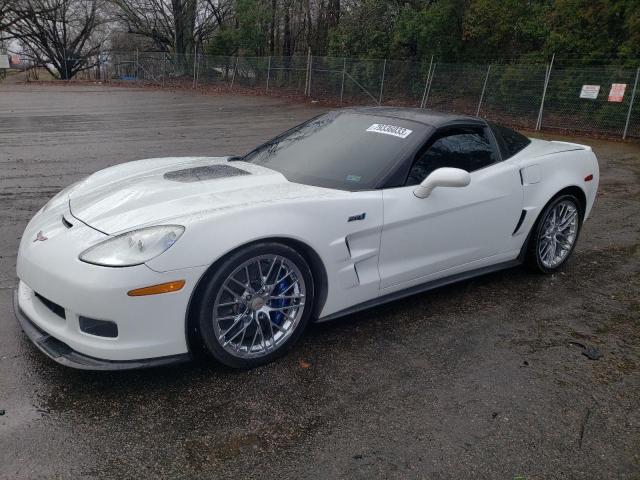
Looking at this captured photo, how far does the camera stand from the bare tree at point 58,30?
41.6 m

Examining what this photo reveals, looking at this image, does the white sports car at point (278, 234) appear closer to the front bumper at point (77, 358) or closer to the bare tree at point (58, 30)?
Result: the front bumper at point (77, 358)

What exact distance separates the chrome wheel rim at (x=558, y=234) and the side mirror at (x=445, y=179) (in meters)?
1.39

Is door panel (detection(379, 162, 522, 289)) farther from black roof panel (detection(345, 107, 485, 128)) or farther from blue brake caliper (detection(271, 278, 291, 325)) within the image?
blue brake caliper (detection(271, 278, 291, 325))

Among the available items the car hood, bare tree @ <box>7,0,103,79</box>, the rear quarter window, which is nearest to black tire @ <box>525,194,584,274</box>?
the rear quarter window

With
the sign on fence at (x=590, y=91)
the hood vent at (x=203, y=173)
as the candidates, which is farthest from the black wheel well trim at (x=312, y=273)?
the sign on fence at (x=590, y=91)

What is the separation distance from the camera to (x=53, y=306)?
108 inches

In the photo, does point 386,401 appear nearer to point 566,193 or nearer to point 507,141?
point 507,141

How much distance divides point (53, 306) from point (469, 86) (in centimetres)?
1770

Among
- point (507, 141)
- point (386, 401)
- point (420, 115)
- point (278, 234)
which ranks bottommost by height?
point (386, 401)

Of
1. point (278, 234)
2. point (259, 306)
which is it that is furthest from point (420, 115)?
point (259, 306)

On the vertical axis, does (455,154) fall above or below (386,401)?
above

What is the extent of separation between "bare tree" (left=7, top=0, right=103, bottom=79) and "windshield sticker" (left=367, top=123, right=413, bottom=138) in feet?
143

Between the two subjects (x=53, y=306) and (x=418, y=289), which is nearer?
(x=53, y=306)

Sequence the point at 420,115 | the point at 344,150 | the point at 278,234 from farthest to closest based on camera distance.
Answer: the point at 420,115
the point at 344,150
the point at 278,234
